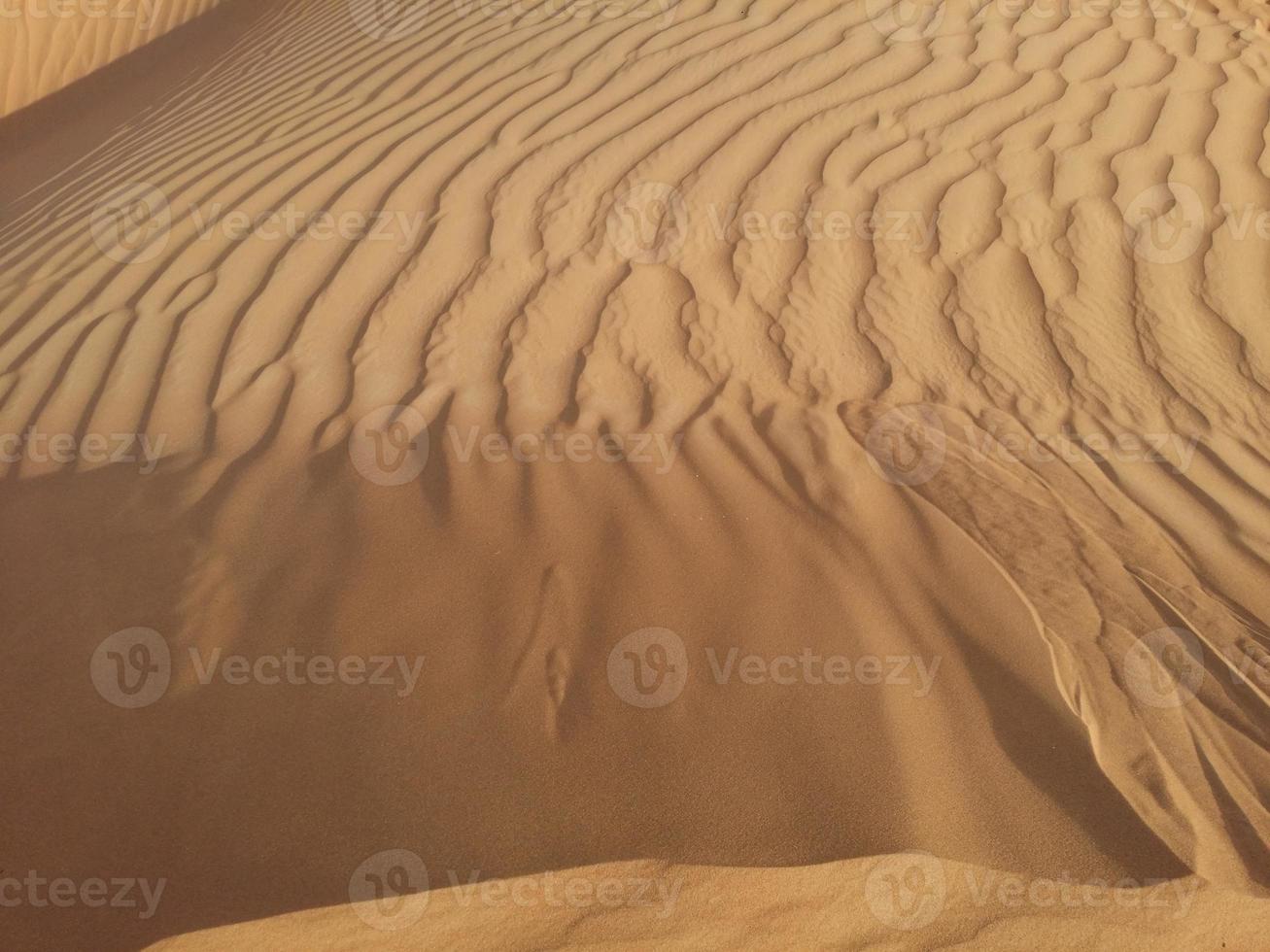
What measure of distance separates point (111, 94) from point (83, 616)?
614cm

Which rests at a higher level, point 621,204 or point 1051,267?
point 621,204

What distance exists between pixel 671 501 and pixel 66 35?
7536 mm

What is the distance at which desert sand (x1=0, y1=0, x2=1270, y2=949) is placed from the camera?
5.51 feet

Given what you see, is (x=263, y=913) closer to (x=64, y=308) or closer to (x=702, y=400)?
(x=702, y=400)

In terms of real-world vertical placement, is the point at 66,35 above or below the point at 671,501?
above

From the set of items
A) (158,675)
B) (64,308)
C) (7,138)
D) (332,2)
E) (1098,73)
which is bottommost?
(158,675)

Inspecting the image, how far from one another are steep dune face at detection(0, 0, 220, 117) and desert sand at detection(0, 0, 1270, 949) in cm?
369

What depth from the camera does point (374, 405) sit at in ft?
9.55

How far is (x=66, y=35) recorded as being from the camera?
7.42 meters

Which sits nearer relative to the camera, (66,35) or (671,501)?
(671,501)

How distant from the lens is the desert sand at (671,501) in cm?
168

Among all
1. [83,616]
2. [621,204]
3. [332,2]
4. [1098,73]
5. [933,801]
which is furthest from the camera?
[332,2]

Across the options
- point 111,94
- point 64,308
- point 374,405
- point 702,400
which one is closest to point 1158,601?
point 702,400

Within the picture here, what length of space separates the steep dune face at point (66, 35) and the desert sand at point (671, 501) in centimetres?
369
